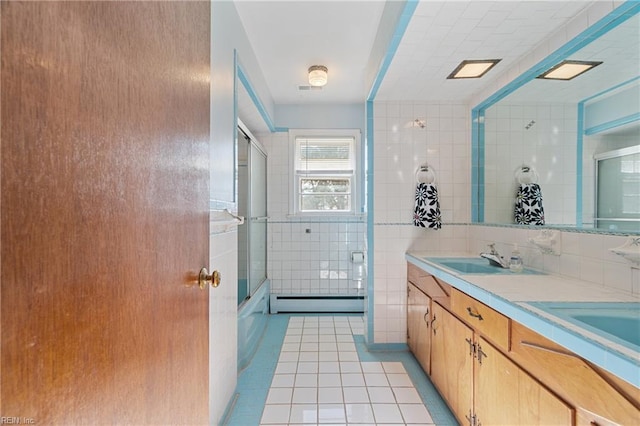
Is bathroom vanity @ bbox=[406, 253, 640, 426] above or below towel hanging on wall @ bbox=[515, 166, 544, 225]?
below

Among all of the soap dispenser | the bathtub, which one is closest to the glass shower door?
the bathtub

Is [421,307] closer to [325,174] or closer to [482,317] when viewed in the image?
[482,317]

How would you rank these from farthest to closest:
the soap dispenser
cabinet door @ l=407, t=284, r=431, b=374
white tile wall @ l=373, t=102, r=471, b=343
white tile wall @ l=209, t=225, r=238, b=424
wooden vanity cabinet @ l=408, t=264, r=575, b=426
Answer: white tile wall @ l=373, t=102, r=471, b=343 → cabinet door @ l=407, t=284, r=431, b=374 → the soap dispenser → white tile wall @ l=209, t=225, r=238, b=424 → wooden vanity cabinet @ l=408, t=264, r=575, b=426

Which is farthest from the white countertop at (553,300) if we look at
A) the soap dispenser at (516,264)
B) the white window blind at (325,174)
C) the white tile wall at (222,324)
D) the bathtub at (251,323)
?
the white window blind at (325,174)

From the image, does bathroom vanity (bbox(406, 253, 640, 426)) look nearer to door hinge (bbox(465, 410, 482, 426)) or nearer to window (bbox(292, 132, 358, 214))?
door hinge (bbox(465, 410, 482, 426))

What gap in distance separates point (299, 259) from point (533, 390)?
103 inches

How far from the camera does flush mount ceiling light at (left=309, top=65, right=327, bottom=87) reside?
2482mm

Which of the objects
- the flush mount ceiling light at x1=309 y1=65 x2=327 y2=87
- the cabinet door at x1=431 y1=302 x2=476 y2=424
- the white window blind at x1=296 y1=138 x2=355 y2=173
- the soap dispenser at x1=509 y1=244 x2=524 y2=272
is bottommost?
the cabinet door at x1=431 y1=302 x2=476 y2=424

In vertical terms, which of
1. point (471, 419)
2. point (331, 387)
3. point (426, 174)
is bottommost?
point (331, 387)

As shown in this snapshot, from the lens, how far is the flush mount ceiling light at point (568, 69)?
1426mm

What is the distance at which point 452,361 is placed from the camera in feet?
5.16

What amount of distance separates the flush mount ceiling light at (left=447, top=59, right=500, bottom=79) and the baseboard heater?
250 cm

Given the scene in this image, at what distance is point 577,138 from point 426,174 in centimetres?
102

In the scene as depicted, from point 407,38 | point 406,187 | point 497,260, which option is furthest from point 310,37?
point 497,260
